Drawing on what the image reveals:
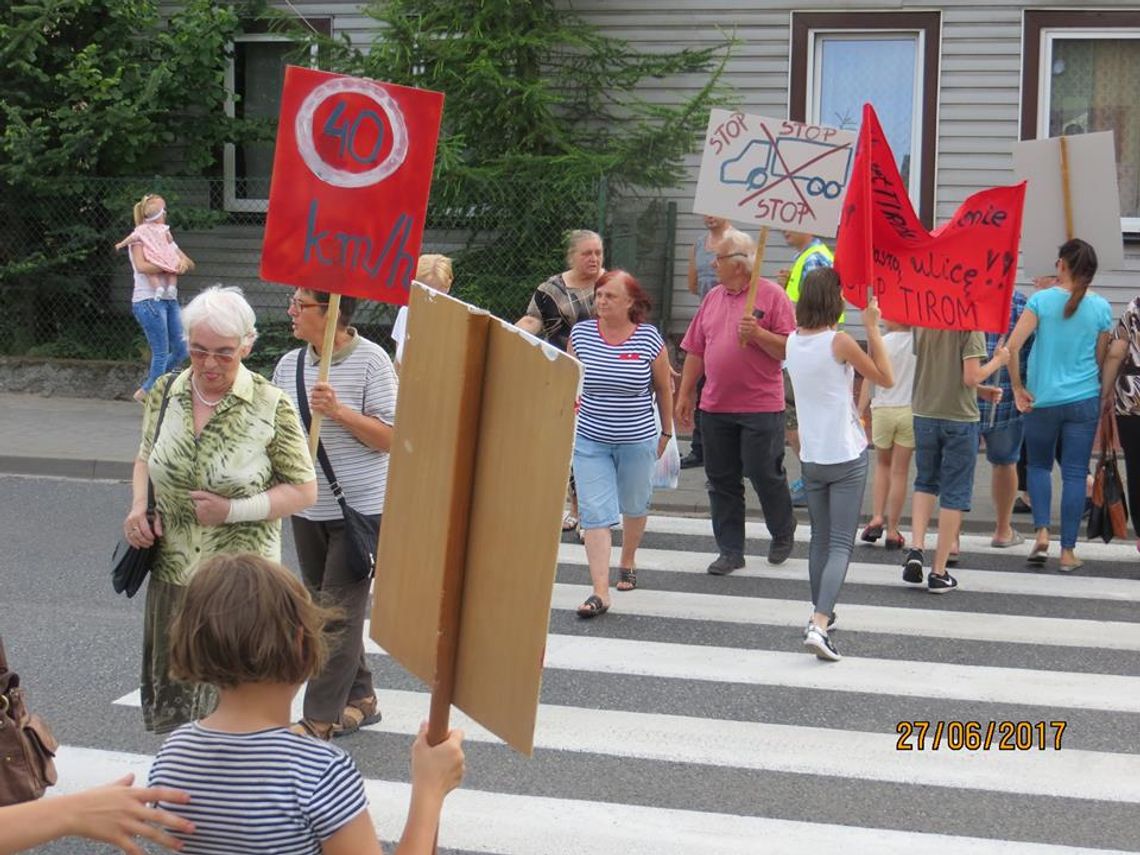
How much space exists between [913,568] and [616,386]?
1.98 meters

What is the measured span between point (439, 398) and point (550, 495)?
43 centimetres

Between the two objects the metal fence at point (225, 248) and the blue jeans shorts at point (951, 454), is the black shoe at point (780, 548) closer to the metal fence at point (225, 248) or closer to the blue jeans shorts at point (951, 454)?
the blue jeans shorts at point (951, 454)

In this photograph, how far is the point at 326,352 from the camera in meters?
5.41

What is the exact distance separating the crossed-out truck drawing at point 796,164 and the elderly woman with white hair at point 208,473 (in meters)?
4.62

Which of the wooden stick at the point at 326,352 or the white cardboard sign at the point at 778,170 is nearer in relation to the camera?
the wooden stick at the point at 326,352

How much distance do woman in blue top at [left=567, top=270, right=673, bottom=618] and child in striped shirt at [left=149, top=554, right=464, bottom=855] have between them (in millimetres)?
5289

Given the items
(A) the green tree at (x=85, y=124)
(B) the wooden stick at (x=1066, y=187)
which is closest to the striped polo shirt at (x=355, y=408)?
(B) the wooden stick at (x=1066, y=187)

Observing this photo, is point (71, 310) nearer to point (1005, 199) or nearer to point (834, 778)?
point (1005, 199)

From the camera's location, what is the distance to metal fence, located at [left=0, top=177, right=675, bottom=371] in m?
14.9

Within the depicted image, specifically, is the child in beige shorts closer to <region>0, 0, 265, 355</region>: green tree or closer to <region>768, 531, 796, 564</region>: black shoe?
<region>768, 531, 796, 564</region>: black shoe

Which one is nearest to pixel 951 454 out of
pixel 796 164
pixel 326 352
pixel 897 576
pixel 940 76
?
pixel 897 576

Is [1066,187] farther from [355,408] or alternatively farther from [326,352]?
[326,352]

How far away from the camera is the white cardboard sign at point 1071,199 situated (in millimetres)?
9586

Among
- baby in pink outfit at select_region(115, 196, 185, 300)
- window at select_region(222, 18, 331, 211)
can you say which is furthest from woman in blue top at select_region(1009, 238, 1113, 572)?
window at select_region(222, 18, 331, 211)
